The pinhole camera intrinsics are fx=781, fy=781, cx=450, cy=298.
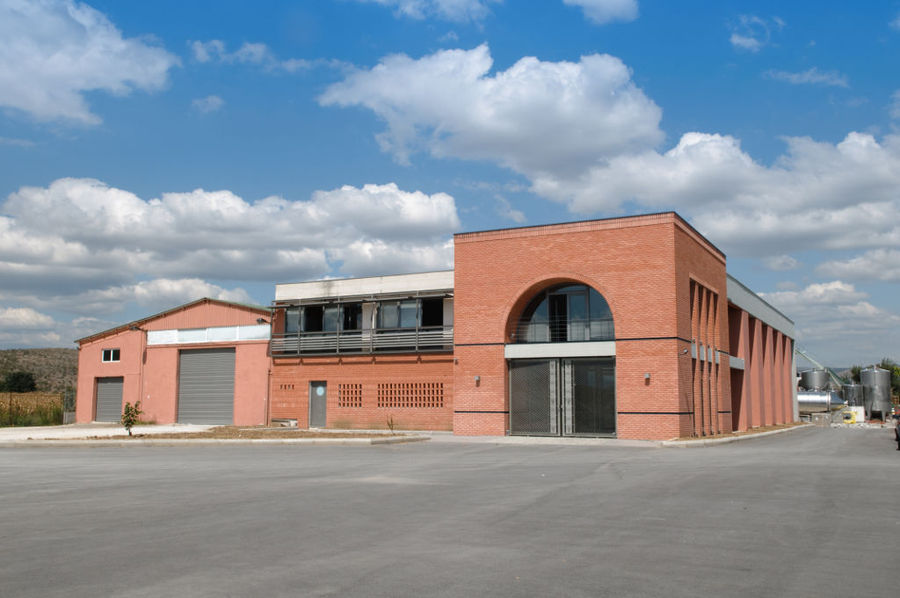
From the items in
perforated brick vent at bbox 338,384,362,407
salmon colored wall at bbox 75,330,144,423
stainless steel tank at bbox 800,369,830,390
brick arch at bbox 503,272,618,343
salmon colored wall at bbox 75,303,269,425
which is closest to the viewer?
brick arch at bbox 503,272,618,343

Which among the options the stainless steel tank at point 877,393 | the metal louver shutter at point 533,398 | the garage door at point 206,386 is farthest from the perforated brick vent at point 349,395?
the stainless steel tank at point 877,393

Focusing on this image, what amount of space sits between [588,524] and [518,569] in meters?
2.66

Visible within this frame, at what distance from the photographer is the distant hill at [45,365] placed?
315 feet

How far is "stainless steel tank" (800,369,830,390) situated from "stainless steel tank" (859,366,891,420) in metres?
6.51

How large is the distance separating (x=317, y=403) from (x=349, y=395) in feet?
6.66

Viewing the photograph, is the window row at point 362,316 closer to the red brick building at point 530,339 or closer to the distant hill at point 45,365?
the red brick building at point 530,339

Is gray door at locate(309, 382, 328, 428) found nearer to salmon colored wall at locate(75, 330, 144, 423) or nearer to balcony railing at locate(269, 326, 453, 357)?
balcony railing at locate(269, 326, 453, 357)

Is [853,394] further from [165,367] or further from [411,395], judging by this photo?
[165,367]

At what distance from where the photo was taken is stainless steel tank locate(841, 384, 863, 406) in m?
69.6

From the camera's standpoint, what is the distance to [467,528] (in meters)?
9.39

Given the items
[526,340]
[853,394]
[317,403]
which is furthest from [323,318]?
[853,394]

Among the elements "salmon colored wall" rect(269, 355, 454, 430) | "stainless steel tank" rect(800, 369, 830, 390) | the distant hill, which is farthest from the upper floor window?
the distant hill

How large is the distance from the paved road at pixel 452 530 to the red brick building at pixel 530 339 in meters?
11.5

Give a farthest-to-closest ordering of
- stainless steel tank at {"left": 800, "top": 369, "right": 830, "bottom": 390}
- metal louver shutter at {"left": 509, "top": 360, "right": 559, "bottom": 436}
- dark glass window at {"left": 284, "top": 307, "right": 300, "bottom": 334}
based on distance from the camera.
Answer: stainless steel tank at {"left": 800, "top": 369, "right": 830, "bottom": 390}
dark glass window at {"left": 284, "top": 307, "right": 300, "bottom": 334}
metal louver shutter at {"left": 509, "top": 360, "right": 559, "bottom": 436}
